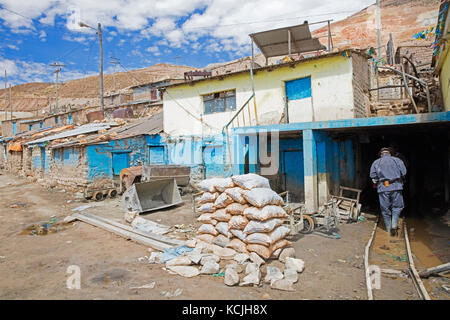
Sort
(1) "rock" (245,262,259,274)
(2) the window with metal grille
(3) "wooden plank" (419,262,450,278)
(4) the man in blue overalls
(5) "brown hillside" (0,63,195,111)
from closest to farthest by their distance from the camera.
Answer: (3) "wooden plank" (419,262,450,278)
(1) "rock" (245,262,259,274)
(4) the man in blue overalls
(2) the window with metal grille
(5) "brown hillside" (0,63,195,111)

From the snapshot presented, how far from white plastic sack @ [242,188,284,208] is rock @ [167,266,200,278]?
1.55 metres

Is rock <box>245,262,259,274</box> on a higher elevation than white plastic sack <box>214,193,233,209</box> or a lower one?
lower

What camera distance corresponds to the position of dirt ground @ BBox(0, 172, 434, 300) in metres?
3.91

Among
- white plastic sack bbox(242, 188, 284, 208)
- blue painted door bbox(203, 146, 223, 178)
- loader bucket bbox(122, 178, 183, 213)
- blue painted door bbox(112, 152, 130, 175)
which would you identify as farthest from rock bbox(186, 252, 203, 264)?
blue painted door bbox(112, 152, 130, 175)

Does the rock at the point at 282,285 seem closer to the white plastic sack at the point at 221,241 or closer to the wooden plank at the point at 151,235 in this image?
the white plastic sack at the point at 221,241

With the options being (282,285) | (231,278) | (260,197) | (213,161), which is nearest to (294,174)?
(213,161)

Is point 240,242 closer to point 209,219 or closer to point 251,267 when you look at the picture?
point 251,267

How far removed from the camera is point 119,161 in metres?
14.3

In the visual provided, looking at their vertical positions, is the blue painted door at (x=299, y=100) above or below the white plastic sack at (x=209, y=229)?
above

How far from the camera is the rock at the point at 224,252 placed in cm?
507

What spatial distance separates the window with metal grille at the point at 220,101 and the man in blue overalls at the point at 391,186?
24.6ft

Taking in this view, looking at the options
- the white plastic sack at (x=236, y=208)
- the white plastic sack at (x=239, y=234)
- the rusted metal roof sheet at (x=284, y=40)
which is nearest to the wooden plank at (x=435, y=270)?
the white plastic sack at (x=239, y=234)

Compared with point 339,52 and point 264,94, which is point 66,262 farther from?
point 339,52

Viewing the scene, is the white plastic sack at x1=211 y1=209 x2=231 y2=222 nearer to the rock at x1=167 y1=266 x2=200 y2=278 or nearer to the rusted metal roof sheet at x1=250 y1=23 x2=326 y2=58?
the rock at x1=167 y1=266 x2=200 y2=278
